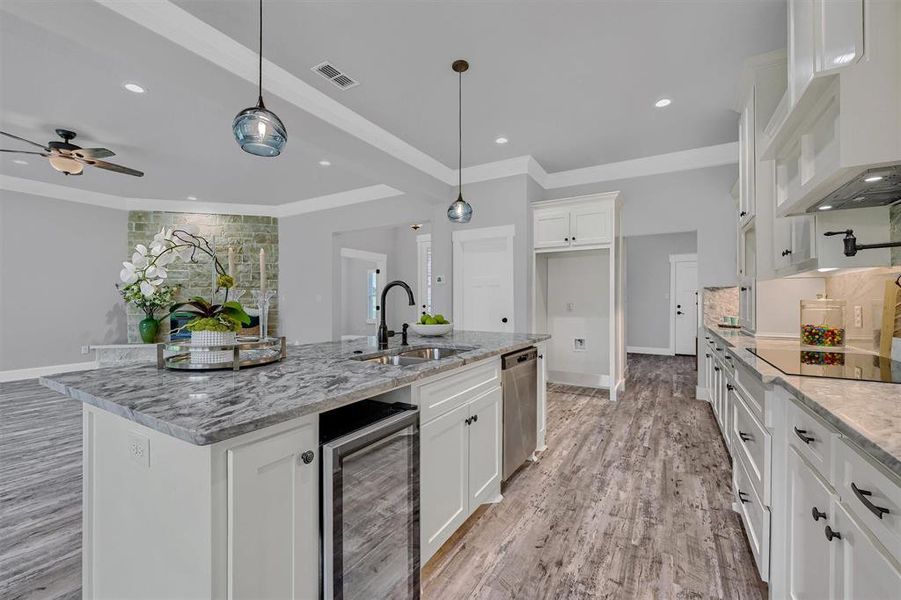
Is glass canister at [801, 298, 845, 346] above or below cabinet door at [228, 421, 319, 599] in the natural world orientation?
above

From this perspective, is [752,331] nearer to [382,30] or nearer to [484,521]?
[484,521]

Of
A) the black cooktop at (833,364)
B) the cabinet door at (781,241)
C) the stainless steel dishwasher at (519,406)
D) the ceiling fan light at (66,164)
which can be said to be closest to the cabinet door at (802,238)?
the cabinet door at (781,241)

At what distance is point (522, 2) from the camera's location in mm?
2211

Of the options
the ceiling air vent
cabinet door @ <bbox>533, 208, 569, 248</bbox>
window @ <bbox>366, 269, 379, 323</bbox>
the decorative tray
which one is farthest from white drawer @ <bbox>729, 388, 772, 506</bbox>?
window @ <bbox>366, 269, 379, 323</bbox>

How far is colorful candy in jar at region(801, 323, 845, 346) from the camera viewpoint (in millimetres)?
2254

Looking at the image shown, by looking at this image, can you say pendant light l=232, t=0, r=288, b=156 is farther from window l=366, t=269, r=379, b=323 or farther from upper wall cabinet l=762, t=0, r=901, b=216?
window l=366, t=269, r=379, b=323

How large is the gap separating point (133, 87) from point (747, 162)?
473 centimetres

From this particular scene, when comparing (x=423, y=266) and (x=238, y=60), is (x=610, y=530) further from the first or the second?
(x=423, y=266)

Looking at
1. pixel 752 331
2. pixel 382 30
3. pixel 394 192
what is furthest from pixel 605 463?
pixel 394 192

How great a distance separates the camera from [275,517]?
1.01 metres

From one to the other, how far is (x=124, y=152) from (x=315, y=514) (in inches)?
205

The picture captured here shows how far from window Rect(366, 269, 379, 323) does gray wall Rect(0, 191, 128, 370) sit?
4.20 m

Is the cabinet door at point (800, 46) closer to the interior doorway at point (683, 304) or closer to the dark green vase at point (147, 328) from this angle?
the interior doorway at point (683, 304)

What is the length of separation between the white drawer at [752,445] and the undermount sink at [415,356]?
140 centimetres
